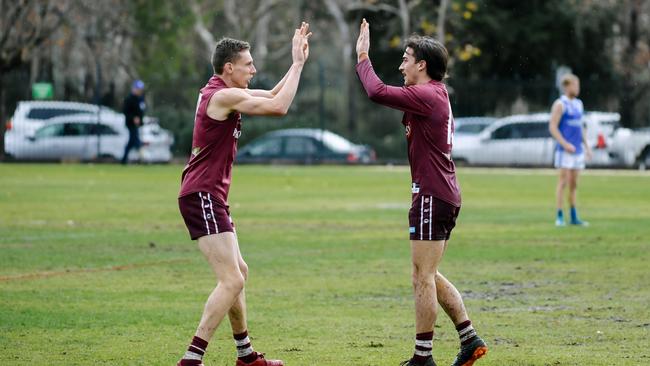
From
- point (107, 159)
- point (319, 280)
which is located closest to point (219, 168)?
point (319, 280)

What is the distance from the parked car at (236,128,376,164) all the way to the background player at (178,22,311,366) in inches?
1401

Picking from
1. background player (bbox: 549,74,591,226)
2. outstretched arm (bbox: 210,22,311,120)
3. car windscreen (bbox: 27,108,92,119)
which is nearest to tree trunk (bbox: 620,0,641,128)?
car windscreen (bbox: 27,108,92,119)

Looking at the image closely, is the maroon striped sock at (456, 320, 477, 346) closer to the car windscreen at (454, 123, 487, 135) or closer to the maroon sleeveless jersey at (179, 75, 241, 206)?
the maroon sleeveless jersey at (179, 75, 241, 206)

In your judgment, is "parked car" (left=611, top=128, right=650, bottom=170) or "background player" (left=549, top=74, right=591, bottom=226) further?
"parked car" (left=611, top=128, right=650, bottom=170)

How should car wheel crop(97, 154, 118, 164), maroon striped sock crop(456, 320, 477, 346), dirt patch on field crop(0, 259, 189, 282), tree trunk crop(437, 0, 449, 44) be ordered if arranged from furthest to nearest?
tree trunk crop(437, 0, 449, 44)
car wheel crop(97, 154, 118, 164)
dirt patch on field crop(0, 259, 189, 282)
maroon striped sock crop(456, 320, 477, 346)

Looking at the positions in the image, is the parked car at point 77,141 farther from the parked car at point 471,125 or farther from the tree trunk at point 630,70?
the tree trunk at point 630,70

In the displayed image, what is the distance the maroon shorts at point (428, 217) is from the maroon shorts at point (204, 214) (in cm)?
116

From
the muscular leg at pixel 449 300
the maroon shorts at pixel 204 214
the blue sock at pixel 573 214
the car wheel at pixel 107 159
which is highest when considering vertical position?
the maroon shorts at pixel 204 214

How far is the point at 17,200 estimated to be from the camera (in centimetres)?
2477

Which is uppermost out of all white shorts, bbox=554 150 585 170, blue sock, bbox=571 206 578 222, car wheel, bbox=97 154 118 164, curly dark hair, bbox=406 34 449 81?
curly dark hair, bbox=406 34 449 81

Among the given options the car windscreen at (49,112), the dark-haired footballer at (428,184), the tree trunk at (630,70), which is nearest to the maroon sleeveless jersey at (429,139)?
the dark-haired footballer at (428,184)

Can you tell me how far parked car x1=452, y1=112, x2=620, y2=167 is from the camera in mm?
42625

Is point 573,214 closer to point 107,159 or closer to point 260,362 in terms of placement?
point 260,362

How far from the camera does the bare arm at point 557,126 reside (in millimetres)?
19125
